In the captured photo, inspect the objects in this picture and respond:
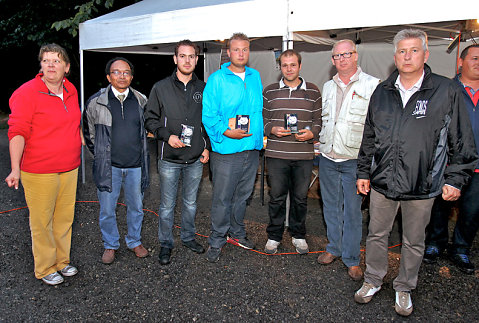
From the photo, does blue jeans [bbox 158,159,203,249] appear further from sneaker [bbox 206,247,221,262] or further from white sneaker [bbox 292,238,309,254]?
white sneaker [bbox 292,238,309,254]

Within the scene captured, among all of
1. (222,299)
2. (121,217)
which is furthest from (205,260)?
(121,217)

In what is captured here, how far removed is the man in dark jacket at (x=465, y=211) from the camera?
3.53 meters

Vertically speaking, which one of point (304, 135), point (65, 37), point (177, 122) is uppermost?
point (65, 37)

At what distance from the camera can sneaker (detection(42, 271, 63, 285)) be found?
10.8 ft

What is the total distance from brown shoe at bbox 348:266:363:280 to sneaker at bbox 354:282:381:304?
0.93ft

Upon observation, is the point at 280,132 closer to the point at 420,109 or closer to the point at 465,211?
the point at 420,109

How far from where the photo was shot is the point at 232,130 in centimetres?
345

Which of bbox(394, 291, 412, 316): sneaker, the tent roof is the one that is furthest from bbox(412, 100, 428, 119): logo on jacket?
the tent roof

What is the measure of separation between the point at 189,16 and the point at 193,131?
2.31 metres

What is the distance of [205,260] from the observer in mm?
3811

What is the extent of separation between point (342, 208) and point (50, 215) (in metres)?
2.70

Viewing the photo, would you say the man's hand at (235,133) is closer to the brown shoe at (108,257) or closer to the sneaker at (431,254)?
the brown shoe at (108,257)

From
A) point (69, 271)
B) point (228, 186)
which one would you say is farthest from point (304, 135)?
point (69, 271)

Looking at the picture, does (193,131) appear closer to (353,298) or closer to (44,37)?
(353,298)
